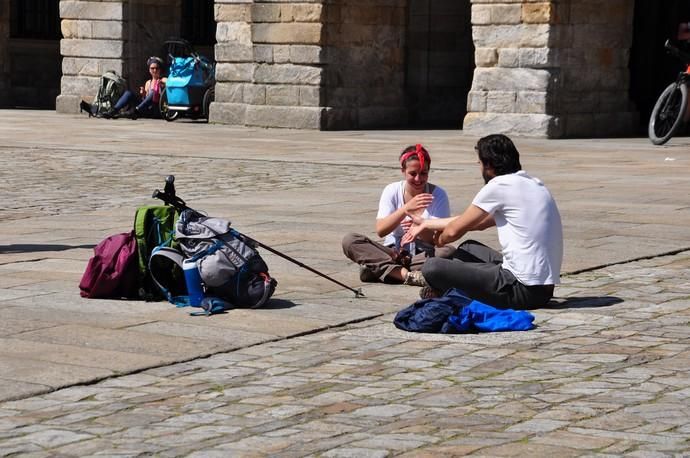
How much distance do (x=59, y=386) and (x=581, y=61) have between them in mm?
16016

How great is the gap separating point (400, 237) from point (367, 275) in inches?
12.6

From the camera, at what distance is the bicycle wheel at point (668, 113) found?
19578 millimetres

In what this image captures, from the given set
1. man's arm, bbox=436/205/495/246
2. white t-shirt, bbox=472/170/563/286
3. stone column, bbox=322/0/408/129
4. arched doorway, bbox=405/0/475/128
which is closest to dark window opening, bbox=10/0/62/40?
arched doorway, bbox=405/0/475/128

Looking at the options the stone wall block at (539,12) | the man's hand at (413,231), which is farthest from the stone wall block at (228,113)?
the man's hand at (413,231)

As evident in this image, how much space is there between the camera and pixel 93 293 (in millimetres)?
8586

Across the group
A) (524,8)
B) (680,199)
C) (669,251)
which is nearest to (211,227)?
(669,251)

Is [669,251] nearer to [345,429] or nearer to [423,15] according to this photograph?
[345,429]

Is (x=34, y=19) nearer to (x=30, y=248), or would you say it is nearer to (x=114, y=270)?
(x=30, y=248)

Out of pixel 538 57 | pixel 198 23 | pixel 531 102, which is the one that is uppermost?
pixel 198 23

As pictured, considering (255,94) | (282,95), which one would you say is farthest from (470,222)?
(255,94)

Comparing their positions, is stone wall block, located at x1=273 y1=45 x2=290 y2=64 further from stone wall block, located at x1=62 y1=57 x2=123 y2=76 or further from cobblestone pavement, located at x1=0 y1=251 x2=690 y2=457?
cobblestone pavement, located at x1=0 y1=251 x2=690 y2=457

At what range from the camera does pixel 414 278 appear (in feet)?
30.3

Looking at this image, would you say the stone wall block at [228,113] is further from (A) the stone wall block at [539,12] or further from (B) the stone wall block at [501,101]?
(A) the stone wall block at [539,12]

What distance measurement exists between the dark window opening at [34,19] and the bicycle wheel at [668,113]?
16.6m
